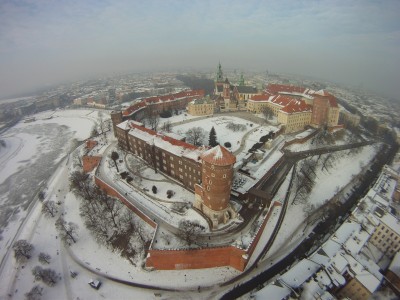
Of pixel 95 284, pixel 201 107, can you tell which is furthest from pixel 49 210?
pixel 201 107

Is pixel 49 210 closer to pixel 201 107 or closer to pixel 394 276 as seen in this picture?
pixel 394 276

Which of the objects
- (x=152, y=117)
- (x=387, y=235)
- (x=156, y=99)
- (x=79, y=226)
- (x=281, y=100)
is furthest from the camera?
(x=156, y=99)

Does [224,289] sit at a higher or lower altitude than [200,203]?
lower

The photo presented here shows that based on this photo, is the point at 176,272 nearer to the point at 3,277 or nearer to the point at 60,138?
the point at 3,277

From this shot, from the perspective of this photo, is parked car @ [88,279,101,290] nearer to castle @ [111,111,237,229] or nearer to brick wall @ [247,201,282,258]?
castle @ [111,111,237,229]

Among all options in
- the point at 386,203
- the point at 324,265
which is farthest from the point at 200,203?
the point at 386,203
